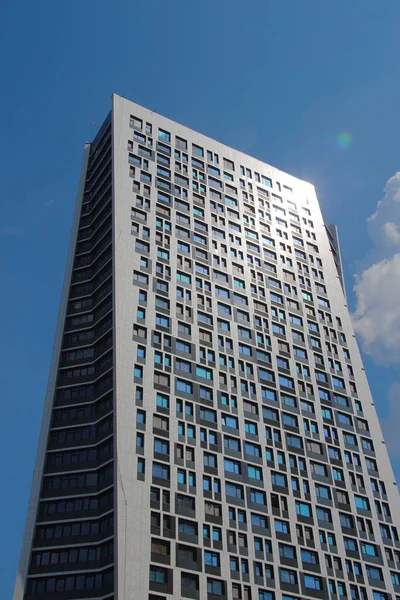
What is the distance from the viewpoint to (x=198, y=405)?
85000mm

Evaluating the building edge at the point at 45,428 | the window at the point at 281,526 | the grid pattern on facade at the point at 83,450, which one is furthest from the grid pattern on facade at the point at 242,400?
the building edge at the point at 45,428

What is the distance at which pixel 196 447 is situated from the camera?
81.2m

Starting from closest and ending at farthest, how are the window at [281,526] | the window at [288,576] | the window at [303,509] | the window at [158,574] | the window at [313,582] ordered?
the window at [158,574], the window at [288,576], the window at [313,582], the window at [281,526], the window at [303,509]

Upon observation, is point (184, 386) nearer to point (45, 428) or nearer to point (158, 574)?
point (45, 428)

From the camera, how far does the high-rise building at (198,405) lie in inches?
2938

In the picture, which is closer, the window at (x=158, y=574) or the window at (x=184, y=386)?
the window at (x=158, y=574)

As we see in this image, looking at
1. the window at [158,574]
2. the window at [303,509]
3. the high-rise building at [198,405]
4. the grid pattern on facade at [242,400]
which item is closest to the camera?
the window at [158,574]

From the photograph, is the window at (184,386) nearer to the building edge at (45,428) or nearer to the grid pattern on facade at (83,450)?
the grid pattern on facade at (83,450)

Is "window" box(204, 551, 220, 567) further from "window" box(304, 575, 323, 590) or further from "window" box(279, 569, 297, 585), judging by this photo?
"window" box(304, 575, 323, 590)

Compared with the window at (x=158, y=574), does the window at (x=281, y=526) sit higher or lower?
higher

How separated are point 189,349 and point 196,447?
41.4ft

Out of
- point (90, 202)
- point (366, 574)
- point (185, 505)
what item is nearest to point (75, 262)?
point (90, 202)

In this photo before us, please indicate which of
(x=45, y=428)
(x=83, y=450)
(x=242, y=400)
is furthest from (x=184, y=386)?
(x=45, y=428)

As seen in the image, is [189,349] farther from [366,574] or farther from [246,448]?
[366,574]
